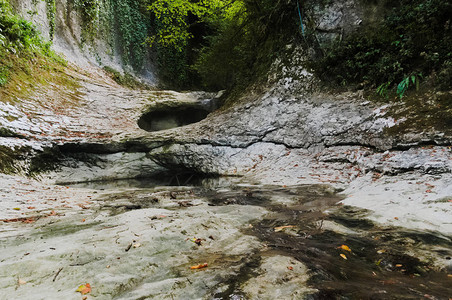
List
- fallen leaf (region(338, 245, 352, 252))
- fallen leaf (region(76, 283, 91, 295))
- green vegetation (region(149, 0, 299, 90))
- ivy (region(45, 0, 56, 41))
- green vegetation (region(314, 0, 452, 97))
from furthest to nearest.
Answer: ivy (region(45, 0, 56, 41))
green vegetation (region(149, 0, 299, 90))
green vegetation (region(314, 0, 452, 97))
fallen leaf (region(338, 245, 352, 252))
fallen leaf (region(76, 283, 91, 295))

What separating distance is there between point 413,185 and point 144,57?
1573 centimetres

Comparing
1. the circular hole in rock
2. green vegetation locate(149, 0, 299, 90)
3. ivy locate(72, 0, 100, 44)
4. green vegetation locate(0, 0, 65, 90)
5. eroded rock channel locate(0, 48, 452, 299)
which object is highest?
ivy locate(72, 0, 100, 44)

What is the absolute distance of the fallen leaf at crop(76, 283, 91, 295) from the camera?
1416 mm

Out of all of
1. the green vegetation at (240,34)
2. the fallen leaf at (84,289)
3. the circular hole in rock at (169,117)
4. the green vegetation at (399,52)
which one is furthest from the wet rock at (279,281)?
the circular hole in rock at (169,117)

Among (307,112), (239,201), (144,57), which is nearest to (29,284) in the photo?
(239,201)

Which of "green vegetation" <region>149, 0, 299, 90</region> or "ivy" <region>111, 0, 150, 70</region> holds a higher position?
"ivy" <region>111, 0, 150, 70</region>

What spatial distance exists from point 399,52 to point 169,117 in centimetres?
929

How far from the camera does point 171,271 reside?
5.50ft

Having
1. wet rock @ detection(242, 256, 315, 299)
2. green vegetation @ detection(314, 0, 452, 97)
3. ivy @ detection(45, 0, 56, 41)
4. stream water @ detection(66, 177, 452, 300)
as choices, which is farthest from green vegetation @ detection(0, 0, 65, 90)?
green vegetation @ detection(314, 0, 452, 97)

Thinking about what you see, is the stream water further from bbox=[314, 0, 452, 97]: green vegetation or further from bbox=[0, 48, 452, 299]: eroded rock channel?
bbox=[314, 0, 452, 97]: green vegetation

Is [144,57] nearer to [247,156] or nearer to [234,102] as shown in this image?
[234,102]

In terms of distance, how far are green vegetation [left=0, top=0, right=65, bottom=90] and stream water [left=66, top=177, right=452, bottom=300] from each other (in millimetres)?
6774

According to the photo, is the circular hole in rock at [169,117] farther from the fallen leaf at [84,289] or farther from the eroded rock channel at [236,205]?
the fallen leaf at [84,289]

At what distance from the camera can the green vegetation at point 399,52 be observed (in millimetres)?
5531
